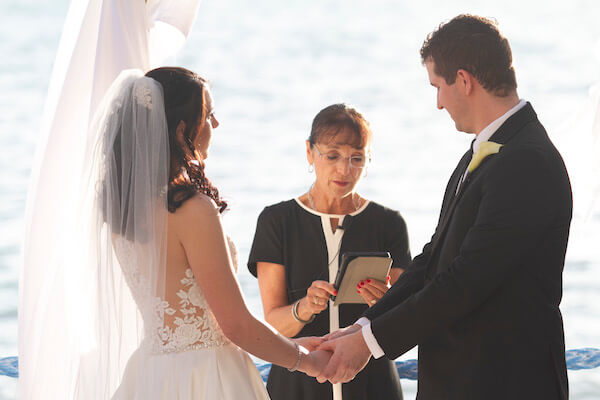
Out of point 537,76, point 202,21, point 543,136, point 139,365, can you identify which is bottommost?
point 139,365

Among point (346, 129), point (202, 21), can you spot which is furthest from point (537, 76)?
point (346, 129)

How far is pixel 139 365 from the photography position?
2047 millimetres

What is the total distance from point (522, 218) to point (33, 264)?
1.53 meters

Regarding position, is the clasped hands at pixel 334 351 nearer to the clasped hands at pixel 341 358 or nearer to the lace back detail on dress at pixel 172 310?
the clasped hands at pixel 341 358

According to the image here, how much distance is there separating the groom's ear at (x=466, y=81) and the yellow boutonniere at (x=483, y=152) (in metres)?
0.18

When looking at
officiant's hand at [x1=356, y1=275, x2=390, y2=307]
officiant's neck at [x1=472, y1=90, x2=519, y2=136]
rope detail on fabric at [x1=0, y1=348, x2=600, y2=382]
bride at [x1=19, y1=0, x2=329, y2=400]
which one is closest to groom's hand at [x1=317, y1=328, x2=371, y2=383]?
bride at [x1=19, y1=0, x2=329, y2=400]

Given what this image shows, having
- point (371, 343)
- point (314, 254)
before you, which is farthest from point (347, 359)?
point (314, 254)

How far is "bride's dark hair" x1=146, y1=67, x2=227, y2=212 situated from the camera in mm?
2016

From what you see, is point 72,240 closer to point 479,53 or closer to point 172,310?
point 172,310

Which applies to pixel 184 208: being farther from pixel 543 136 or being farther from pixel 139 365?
pixel 543 136

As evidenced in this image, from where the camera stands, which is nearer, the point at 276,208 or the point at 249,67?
the point at 276,208

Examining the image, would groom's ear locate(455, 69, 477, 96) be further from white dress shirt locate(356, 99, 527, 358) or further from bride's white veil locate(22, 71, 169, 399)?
bride's white veil locate(22, 71, 169, 399)

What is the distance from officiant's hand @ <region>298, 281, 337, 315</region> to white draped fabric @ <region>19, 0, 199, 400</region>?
2.23ft

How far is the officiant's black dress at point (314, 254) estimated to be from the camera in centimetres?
260
